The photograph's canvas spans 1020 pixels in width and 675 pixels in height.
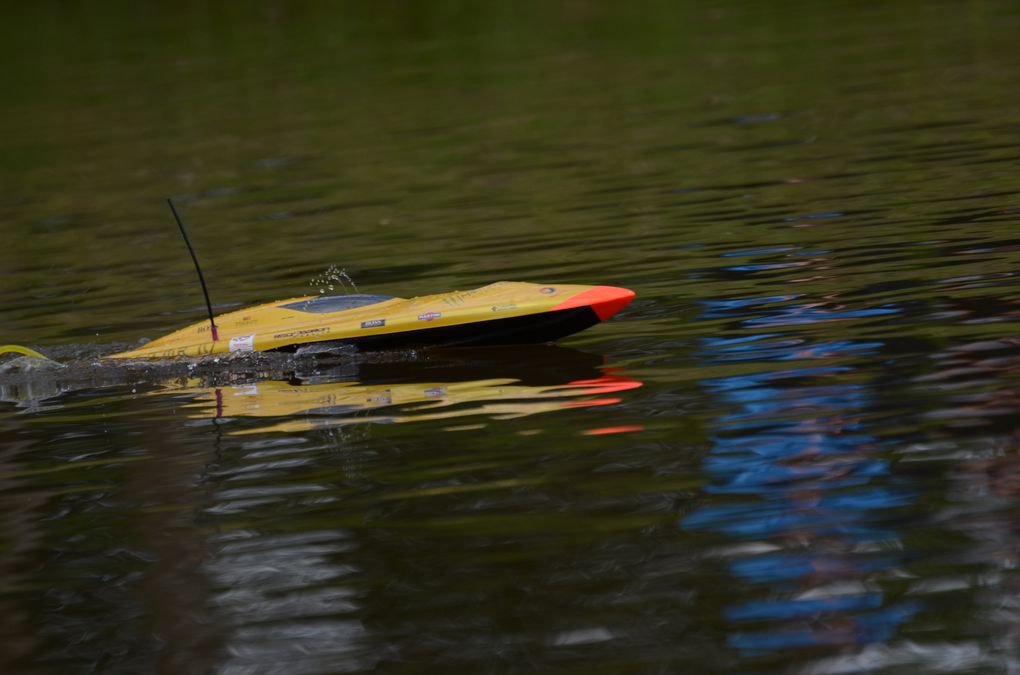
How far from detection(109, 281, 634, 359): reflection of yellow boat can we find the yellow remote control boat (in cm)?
1

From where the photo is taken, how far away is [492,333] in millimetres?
17000

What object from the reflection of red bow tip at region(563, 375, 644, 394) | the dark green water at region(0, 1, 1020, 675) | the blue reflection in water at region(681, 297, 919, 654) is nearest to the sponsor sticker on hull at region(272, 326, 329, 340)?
the dark green water at region(0, 1, 1020, 675)

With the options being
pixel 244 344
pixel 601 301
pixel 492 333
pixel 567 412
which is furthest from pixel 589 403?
pixel 244 344

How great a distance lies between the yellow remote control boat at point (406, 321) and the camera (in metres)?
16.6

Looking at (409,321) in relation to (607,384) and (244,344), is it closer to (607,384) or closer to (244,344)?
(244,344)

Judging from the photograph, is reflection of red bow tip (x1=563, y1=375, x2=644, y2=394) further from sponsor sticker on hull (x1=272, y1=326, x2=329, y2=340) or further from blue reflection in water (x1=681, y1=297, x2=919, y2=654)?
sponsor sticker on hull (x1=272, y1=326, x2=329, y2=340)

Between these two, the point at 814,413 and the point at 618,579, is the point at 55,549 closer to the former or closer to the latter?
the point at 618,579

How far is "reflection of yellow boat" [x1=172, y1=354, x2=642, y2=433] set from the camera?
14.4 metres

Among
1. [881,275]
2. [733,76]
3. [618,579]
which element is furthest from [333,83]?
[618,579]

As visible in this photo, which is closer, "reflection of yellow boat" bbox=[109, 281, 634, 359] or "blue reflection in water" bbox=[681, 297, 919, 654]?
"blue reflection in water" bbox=[681, 297, 919, 654]

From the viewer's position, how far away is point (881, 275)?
709 inches

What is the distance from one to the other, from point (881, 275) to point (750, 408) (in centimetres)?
542

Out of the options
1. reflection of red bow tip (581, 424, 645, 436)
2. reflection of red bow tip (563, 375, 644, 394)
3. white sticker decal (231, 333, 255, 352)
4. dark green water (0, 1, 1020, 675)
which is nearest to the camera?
dark green water (0, 1, 1020, 675)

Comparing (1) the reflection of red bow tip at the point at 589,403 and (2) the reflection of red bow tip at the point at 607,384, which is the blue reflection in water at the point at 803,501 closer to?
(2) the reflection of red bow tip at the point at 607,384
